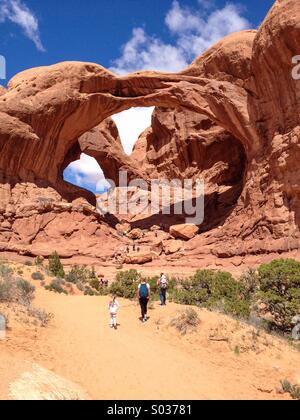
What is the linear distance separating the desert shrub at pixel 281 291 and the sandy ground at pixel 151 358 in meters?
3.67

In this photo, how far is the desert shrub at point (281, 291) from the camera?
1436cm

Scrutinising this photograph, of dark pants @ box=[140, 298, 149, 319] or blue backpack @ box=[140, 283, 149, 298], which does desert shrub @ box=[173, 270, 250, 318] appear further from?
blue backpack @ box=[140, 283, 149, 298]

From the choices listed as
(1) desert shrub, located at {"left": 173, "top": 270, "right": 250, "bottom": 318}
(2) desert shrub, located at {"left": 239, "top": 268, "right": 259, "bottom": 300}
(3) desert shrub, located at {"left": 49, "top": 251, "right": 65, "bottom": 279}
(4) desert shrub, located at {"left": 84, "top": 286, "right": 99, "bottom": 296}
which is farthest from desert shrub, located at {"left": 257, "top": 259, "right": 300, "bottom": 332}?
(3) desert shrub, located at {"left": 49, "top": 251, "right": 65, "bottom": 279}

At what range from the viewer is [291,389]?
8188mm

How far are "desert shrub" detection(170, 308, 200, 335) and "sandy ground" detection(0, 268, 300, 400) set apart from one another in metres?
0.16

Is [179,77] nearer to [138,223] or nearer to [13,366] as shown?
[138,223]

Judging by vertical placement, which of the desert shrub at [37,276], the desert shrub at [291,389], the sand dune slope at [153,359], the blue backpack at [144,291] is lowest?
the desert shrub at [291,389]

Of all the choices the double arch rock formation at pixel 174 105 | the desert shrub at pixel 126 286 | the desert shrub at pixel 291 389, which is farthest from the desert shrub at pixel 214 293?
the double arch rock formation at pixel 174 105

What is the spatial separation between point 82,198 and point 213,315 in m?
22.1

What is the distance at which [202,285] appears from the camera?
18250 millimetres

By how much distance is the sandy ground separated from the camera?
7.14 metres

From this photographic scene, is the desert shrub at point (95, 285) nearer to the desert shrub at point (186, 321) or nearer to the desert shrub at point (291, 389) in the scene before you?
the desert shrub at point (186, 321)

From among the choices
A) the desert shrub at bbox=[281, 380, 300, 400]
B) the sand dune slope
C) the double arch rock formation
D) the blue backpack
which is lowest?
the desert shrub at bbox=[281, 380, 300, 400]
